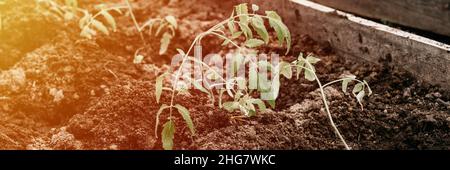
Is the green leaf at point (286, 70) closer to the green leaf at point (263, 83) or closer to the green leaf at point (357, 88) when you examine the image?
the green leaf at point (263, 83)

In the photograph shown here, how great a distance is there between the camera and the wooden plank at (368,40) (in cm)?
169

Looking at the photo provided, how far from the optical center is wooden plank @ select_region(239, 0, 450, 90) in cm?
169

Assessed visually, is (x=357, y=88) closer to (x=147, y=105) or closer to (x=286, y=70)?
(x=286, y=70)

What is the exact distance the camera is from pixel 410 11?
6.19 ft

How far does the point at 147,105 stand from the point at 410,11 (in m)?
1.16

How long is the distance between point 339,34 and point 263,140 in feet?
2.21

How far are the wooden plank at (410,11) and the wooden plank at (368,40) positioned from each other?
0.46ft

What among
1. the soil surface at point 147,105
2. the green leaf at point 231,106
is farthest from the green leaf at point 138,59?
the green leaf at point 231,106

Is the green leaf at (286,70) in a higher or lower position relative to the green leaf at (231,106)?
higher

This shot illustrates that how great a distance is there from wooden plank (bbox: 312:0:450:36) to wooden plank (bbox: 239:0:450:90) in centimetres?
14

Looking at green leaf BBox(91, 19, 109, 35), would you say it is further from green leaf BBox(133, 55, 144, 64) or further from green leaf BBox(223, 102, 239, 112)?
green leaf BBox(223, 102, 239, 112)

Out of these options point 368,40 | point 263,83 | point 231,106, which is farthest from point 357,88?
point 231,106
